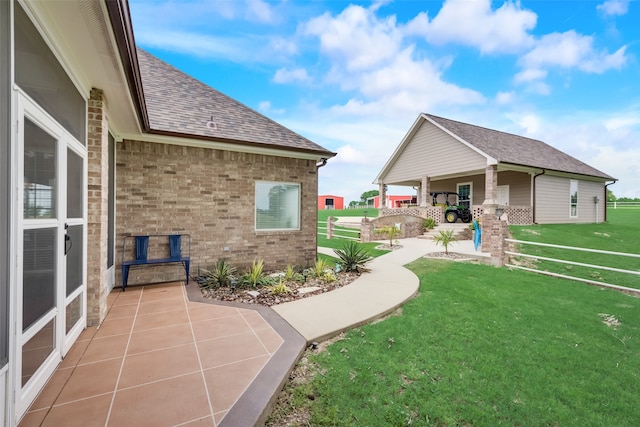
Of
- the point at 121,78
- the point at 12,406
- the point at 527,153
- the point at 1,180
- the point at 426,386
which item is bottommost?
the point at 426,386

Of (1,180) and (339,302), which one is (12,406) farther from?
(339,302)

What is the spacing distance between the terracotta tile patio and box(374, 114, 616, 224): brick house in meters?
13.0

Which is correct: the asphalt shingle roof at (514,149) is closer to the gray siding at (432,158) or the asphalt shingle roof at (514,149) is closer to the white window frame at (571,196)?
the gray siding at (432,158)

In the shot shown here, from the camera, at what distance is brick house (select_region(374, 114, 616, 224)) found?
1400 cm

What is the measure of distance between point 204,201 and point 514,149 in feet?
58.2

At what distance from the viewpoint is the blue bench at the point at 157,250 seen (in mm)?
5277

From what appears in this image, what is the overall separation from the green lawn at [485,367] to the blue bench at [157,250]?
13.1 feet

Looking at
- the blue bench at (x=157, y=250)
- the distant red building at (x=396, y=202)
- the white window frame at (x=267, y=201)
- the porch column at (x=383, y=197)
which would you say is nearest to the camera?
the blue bench at (x=157, y=250)

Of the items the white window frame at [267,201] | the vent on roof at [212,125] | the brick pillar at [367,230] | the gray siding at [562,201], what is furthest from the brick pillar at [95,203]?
the gray siding at [562,201]

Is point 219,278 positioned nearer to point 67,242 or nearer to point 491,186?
point 67,242

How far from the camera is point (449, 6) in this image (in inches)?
344

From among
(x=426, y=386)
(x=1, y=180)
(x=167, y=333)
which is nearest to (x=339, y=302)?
(x=426, y=386)

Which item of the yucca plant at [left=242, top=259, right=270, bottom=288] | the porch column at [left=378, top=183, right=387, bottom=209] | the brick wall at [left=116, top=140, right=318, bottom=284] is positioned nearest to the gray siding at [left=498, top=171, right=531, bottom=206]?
the porch column at [left=378, top=183, right=387, bottom=209]

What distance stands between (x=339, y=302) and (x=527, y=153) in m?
17.6
